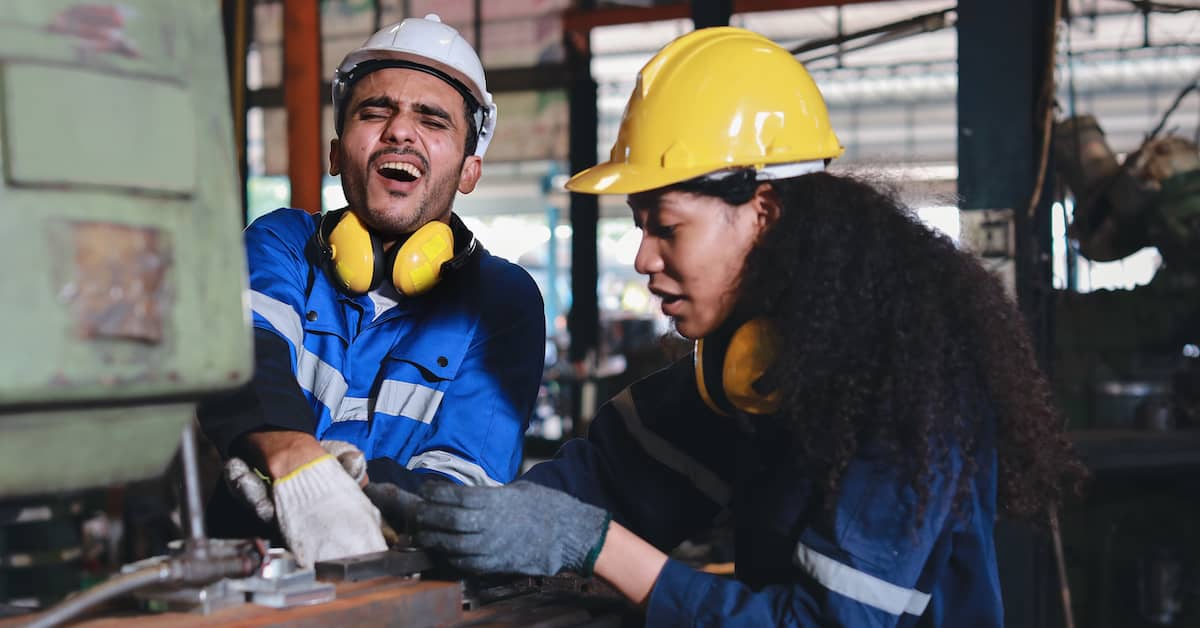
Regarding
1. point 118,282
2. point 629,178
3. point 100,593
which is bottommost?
point 100,593

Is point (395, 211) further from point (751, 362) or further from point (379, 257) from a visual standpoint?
point (751, 362)

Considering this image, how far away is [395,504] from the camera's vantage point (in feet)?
4.47

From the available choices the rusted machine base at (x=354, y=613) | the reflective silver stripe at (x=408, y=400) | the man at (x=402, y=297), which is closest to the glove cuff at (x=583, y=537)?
the rusted machine base at (x=354, y=613)

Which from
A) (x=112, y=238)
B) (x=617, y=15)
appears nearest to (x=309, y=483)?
(x=112, y=238)

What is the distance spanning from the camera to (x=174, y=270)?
81 cm

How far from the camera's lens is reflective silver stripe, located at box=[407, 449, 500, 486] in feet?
5.75

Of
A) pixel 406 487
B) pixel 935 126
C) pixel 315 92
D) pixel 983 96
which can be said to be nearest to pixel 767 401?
pixel 406 487

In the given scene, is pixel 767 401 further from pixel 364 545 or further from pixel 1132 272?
pixel 1132 272

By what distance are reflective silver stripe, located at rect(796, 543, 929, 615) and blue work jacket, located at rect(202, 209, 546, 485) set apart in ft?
2.32

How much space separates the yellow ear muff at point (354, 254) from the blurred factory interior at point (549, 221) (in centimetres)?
15

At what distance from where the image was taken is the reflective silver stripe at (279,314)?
174 centimetres

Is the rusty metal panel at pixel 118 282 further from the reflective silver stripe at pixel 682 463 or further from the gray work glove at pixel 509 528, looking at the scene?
the reflective silver stripe at pixel 682 463

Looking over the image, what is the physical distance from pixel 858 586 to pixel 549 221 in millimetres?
9401

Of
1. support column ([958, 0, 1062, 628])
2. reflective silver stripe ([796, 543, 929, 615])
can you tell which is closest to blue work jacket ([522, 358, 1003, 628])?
reflective silver stripe ([796, 543, 929, 615])
